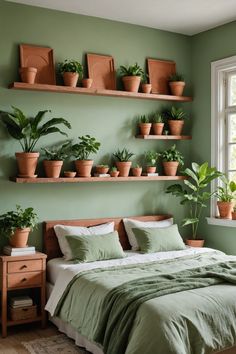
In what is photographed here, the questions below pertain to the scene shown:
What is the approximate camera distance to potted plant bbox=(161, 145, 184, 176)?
17.3 ft

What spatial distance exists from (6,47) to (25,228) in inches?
67.5

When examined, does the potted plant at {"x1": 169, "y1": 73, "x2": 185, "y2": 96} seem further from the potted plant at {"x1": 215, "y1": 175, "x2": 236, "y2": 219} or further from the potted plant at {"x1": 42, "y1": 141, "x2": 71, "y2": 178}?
the potted plant at {"x1": 42, "y1": 141, "x2": 71, "y2": 178}

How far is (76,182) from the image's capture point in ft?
15.7

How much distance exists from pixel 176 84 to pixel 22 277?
273 cm

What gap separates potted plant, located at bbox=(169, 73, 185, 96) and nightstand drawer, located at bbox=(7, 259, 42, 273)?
2489mm

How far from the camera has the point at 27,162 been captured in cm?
431

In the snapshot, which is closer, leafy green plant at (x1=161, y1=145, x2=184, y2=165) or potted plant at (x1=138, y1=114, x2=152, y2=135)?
potted plant at (x1=138, y1=114, x2=152, y2=135)

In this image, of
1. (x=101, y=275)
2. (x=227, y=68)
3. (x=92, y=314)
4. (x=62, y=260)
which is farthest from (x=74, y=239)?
(x=227, y=68)

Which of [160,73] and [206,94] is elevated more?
[160,73]

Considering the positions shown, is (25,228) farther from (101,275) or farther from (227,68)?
(227,68)

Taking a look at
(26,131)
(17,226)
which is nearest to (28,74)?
(26,131)

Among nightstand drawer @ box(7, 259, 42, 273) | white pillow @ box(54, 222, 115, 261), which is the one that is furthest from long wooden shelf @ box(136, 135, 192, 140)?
nightstand drawer @ box(7, 259, 42, 273)

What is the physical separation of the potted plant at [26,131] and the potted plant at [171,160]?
1.33m

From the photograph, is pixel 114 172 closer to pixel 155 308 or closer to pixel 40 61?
pixel 40 61
